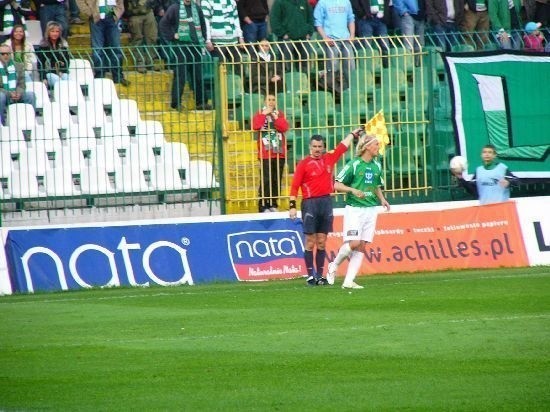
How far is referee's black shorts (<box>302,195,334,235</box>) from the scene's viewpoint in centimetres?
1969

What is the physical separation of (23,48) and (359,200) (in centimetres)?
685

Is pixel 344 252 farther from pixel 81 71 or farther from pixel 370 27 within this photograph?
pixel 370 27

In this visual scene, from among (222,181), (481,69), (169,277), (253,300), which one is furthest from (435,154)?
(253,300)

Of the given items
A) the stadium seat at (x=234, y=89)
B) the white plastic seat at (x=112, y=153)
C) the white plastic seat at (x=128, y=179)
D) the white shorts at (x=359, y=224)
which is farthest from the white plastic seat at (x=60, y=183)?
the white shorts at (x=359, y=224)

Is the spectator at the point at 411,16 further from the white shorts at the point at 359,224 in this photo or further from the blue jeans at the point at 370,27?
the white shorts at the point at 359,224

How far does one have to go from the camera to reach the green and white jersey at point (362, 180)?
1855cm

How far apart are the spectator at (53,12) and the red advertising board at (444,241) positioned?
6336mm

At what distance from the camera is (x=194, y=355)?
1255cm

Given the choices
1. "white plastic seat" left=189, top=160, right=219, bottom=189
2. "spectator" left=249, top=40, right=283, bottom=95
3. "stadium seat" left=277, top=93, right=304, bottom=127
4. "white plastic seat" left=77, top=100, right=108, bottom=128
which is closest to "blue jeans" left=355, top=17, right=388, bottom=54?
"stadium seat" left=277, top=93, right=304, bottom=127

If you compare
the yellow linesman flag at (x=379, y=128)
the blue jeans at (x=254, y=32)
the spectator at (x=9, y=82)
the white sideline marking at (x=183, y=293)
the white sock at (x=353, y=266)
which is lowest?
the white sideline marking at (x=183, y=293)

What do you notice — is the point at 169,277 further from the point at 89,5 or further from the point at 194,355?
the point at 194,355

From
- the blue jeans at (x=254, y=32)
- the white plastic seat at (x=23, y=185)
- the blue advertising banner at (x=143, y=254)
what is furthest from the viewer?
the blue jeans at (x=254, y=32)

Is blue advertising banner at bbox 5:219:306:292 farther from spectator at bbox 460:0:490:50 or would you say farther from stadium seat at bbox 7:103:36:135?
spectator at bbox 460:0:490:50

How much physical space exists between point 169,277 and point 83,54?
575 cm
